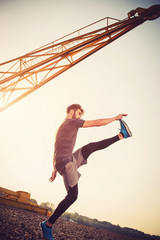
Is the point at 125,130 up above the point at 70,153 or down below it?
above

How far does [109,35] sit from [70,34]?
2.22 meters

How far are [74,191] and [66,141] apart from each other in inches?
23.8

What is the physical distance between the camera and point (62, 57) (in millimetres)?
8055

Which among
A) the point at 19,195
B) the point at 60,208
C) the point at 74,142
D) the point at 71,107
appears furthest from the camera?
the point at 19,195

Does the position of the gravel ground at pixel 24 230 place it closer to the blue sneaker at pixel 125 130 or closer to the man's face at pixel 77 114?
the man's face at pixel 77 114

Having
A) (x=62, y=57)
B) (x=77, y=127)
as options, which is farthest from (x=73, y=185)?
(x=62, y=57)

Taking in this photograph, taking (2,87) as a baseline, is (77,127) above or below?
below

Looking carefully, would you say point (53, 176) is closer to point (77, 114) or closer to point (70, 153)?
point (70, 153)

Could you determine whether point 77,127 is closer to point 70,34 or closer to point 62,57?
point 62,57

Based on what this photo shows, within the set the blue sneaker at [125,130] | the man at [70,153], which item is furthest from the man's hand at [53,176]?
the blue sneaker at [125,130]

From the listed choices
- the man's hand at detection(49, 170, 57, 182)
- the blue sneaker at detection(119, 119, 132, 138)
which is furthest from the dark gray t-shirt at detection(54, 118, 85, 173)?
the blue sneaker at detection(119, 119, 132, 138)

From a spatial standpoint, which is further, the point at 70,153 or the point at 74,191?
the point at 70,153

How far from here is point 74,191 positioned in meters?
1.68

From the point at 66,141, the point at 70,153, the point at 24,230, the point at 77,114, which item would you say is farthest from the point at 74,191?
the point at 24,230
